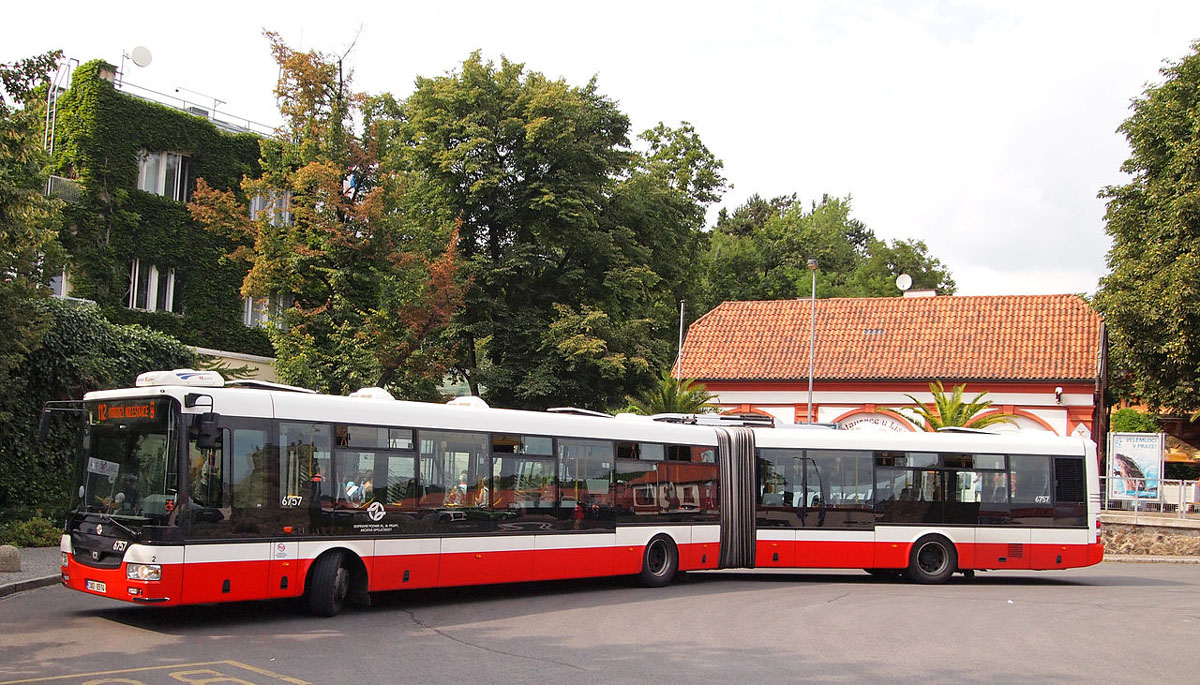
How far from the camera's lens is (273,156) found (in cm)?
2831

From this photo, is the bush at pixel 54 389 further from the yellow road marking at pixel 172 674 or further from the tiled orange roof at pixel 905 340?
the tiled orange roof at pixel 905 340

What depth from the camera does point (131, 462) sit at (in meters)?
13.0

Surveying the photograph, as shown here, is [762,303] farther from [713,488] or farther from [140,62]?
[713,488]

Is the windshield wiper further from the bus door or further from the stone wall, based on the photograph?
the stone wall

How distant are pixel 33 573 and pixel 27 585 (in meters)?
1.08

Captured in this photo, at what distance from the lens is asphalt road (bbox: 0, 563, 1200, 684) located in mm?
10328

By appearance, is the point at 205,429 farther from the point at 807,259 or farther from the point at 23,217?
the point at 807,259

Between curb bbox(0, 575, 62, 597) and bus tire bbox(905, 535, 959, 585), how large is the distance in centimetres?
1389

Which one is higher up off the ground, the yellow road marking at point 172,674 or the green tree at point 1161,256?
the green tree at point 1161,256

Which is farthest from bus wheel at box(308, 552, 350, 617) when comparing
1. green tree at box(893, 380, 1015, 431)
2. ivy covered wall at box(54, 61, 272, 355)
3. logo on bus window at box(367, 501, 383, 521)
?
green tree at box(893, 380, 1015, 431)

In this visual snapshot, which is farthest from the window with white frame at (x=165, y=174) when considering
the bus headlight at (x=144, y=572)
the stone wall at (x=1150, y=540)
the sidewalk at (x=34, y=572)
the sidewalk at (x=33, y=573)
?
the stone wall at (x=1150, y=540)

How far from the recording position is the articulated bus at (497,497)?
1280 centimetres

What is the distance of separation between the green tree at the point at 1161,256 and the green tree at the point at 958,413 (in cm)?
458

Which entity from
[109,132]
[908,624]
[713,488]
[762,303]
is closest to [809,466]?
[713,488]
